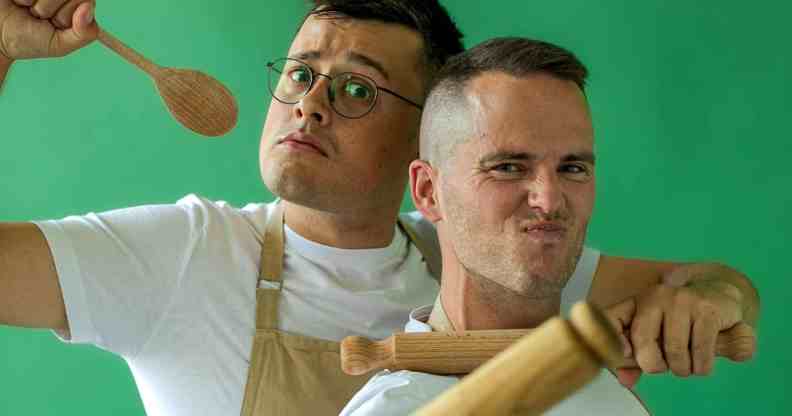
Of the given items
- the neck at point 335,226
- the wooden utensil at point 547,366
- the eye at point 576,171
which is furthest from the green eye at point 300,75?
the wooden utensil at point 547,366

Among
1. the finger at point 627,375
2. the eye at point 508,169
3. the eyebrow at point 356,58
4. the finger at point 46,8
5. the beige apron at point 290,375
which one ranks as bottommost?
the beige apron at point 290,375

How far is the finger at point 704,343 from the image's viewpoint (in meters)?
1.38

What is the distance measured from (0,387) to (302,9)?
1070mm

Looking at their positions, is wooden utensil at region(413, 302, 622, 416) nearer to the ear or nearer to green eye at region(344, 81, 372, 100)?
the ear

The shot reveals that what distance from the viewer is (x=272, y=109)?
1750 mm

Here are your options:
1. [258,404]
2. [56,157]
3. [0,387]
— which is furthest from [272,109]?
[0,387]

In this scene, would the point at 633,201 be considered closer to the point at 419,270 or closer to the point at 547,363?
the point at 419,270

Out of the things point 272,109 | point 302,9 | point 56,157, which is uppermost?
point 302,9

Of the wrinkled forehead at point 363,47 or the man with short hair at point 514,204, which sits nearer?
the man with short hair at point 514,204

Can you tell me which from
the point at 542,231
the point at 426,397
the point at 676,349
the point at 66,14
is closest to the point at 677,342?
the point at 676,349

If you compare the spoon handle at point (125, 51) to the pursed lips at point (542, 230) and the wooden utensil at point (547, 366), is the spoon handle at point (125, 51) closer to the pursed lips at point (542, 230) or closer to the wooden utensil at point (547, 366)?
the pursed lips at point (542, 230)

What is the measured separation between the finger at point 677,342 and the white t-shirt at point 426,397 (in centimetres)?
7

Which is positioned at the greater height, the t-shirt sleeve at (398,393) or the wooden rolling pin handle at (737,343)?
the wooden rolling pin handle at (737,343)

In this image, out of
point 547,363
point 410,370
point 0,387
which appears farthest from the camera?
point 0,387
